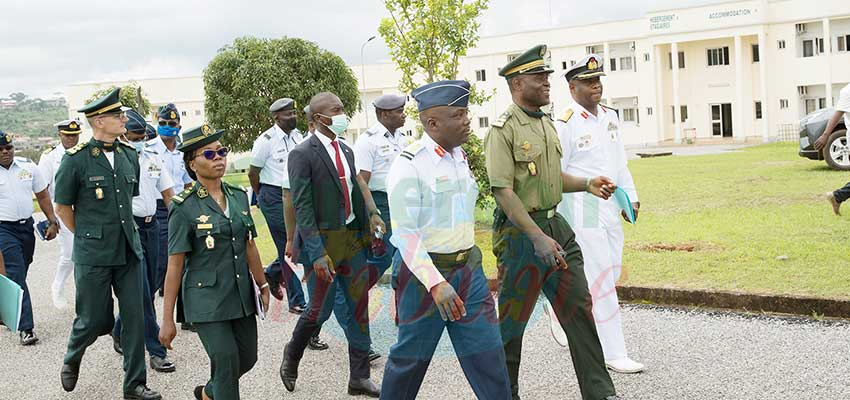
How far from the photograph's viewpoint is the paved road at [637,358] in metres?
5.25

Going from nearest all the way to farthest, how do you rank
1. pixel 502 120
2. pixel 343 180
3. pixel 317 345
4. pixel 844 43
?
pixel 502 120 < pixel 343 180 < pixel 317 345 < pixel 844 43

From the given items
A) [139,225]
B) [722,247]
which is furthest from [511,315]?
[722,247]

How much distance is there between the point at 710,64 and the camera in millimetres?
56031

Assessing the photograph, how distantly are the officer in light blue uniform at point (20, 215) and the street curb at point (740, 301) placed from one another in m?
4.55

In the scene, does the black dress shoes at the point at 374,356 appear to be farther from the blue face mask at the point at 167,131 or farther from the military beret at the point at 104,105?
the blue face mask at the point at 167,131

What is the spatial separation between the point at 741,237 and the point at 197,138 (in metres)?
7.08

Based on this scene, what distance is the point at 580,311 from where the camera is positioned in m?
5.00

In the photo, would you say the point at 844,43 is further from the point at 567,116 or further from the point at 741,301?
the point at 567,116

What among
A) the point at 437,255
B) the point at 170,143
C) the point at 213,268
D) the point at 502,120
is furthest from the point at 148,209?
the point at 437,255

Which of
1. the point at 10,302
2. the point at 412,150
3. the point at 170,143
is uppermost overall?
the point at 170,143

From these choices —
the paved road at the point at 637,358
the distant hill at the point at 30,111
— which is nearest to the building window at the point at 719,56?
the paved road at the point at 637,358

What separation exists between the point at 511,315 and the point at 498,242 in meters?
0.44

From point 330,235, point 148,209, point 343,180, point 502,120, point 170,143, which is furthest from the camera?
point 170,143

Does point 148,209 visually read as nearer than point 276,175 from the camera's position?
Yes
